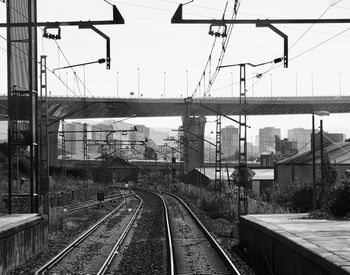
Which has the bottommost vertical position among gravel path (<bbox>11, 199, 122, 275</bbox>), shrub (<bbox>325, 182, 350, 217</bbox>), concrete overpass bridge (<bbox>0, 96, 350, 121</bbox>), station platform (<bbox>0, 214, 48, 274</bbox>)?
gravel path (<bbox>11, 199, 122, 275</bbox>)

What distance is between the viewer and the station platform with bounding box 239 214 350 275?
10.3 m

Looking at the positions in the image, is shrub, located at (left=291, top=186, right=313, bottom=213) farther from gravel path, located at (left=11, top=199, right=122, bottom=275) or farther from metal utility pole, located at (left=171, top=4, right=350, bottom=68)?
metal utility pole, located at (left=171, top=4, right=350, bottom=68)

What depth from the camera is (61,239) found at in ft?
77.8

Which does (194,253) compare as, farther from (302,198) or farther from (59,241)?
(302,198)

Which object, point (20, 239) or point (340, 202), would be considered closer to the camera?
point (20, 239)

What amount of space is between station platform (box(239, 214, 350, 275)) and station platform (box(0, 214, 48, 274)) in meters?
6.76

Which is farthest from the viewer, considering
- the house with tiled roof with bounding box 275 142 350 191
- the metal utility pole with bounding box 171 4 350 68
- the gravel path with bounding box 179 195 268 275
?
the house with tiled roof with bounding box 275 142 350 191

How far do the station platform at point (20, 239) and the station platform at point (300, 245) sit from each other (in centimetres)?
676

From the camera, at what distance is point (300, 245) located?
11.6 meters

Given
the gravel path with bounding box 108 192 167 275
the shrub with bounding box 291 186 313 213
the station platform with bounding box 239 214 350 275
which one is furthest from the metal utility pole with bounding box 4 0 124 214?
the shrub with bounding box 291 186 313 213

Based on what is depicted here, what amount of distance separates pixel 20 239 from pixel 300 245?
8093mm

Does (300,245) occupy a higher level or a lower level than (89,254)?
higher

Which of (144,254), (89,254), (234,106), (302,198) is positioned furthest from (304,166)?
(234,106)

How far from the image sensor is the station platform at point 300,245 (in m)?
10.3
